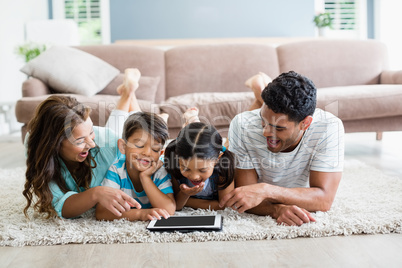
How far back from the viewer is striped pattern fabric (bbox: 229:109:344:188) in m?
1.63

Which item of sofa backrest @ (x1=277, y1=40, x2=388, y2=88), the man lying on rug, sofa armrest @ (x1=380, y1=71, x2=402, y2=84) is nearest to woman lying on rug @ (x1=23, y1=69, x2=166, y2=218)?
the man lying on rug

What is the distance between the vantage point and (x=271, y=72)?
362 centimetres

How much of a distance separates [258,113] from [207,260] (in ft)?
2.50

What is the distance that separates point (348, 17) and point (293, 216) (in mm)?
5948

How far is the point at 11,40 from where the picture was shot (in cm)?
506

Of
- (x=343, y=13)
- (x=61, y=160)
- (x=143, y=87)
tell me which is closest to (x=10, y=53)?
(x=143, y=87)

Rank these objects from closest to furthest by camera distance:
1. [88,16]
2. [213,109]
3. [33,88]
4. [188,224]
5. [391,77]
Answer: [188,224], [213,109], [33,88], [391,77], [88,16]

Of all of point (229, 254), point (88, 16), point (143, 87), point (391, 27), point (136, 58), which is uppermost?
point (88, 16)

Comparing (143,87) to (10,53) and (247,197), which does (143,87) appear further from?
(10,53)

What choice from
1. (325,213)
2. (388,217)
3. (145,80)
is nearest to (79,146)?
(325,213)

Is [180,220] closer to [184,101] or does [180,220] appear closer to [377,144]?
[184,101]

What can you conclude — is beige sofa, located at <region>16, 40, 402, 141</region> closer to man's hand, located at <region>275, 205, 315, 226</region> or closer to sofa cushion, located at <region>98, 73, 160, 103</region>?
sofa cushion, located at <region>98, 73, 160, 103</region>

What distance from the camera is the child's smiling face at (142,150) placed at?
5.36 ft

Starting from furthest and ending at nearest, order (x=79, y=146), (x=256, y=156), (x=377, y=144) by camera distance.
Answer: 1. (x=377, y=144)
2. (x=256, y=156)
3. (x=79, y=146)
